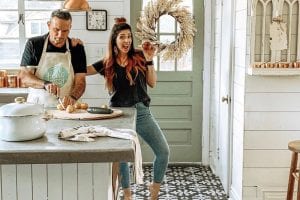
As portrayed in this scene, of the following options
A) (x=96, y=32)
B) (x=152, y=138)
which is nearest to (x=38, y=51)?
(x=152, y=138)

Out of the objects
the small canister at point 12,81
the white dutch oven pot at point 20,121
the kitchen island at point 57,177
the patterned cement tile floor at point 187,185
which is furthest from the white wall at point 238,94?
the small canister at point 12,81

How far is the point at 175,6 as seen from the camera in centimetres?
489

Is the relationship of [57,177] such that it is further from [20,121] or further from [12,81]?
[12,81]

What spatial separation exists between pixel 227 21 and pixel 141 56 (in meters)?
1.16

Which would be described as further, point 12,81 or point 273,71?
point 12,81

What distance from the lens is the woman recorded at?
10.7ft

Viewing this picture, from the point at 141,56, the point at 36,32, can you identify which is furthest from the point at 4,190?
the point at 36,32

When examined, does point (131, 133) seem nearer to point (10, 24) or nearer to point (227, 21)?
point (227, 21)

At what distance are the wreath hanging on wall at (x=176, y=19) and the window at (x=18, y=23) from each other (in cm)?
93

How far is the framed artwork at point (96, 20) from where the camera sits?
15.8ft

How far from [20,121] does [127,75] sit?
52.6 inches

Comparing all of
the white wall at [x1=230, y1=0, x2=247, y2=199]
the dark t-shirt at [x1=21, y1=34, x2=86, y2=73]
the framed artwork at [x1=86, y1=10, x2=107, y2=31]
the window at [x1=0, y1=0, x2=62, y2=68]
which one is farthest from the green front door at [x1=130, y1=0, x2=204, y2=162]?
the dark t-shirt at [x1=21, y1=34, x2=86, y2=73]

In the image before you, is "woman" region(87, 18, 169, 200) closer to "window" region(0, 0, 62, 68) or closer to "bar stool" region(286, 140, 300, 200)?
"bar stool" region(286, 140, 300, 200)

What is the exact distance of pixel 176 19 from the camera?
16.2 ft
